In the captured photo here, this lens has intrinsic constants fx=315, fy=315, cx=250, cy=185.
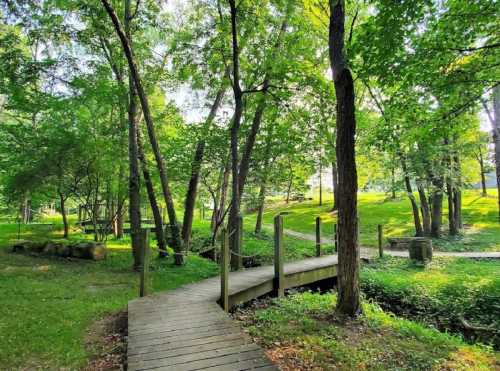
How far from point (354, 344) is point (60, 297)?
5825 millimetres

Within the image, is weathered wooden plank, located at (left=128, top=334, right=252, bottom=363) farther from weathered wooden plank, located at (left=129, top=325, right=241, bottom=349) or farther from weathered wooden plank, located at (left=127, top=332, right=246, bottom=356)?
weathered wooden plank, located at (left=129, top=325, right=241, bottom=349)

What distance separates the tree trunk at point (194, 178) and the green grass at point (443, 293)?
623cm

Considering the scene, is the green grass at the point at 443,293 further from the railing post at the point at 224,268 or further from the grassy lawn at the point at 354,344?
the railing post at the point at 224,268

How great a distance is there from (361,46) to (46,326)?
7.04 m

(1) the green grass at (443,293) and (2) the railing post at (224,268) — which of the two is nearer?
(2) the railing post at (224,268)

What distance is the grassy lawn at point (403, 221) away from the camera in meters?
14.3

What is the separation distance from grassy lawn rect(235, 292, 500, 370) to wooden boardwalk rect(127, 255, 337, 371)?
498 mm

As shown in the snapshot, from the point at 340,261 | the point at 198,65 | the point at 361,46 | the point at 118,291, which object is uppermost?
the point at 198,65

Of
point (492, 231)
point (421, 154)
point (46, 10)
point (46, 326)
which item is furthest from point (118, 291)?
point (492, 231)

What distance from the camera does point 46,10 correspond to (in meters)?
8.94

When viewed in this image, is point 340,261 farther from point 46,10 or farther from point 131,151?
point 46,10

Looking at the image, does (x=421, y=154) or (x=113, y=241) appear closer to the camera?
(x=421, y=154)

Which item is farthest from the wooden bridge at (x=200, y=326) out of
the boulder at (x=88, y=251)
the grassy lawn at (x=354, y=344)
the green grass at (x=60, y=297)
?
the boulder at (x=88, y=251)

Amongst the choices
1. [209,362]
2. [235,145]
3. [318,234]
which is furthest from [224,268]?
[318,234]
